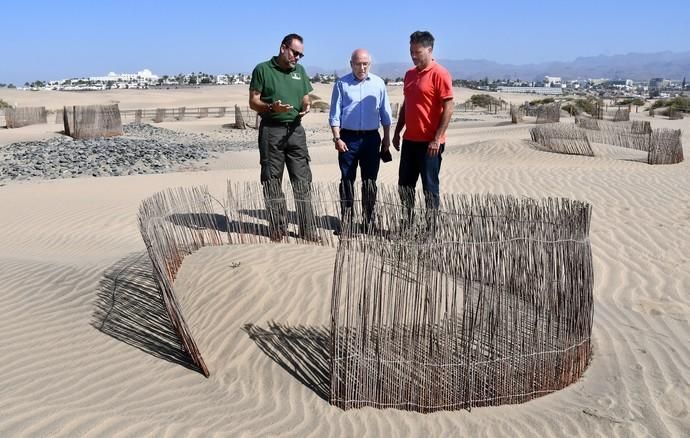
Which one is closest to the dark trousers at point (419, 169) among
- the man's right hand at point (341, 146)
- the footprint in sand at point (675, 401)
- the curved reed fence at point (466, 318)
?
the man's right hand at point (341, 146)

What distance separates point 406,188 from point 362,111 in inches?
36.0

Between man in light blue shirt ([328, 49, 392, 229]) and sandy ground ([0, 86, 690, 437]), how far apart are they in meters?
1.17

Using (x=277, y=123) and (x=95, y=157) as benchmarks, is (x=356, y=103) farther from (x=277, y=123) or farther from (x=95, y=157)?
(x=95, y=157)

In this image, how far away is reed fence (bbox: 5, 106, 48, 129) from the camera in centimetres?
2541

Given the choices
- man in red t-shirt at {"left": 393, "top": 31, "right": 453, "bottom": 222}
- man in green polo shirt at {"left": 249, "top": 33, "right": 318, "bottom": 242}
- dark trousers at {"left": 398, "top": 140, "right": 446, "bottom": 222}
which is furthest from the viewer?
man in green polo shirt at {"left": 249, "top": 33, "right": 318, "bottom": 242}

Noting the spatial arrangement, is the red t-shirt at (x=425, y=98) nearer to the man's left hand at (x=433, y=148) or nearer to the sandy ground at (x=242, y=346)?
the man's left hand at (x=433, y=148)

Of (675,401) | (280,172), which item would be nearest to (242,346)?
(675,401)

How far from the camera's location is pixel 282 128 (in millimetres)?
6289

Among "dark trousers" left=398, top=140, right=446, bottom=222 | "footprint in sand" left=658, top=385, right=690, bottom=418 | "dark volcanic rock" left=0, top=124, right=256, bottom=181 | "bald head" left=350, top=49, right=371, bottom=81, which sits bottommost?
"footprint in sand" left=658, top=385, right=690, bottom=418

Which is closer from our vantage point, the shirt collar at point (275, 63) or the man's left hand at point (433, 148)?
the man's left hand at point (433, 148)

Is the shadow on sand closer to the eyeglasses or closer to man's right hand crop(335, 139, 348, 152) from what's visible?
man's right hand crop(335, 139, 348, 152)

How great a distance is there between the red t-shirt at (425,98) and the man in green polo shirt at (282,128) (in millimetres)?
1060

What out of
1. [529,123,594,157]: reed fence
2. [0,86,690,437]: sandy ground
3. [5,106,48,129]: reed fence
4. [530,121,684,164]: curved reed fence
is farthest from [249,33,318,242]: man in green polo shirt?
[5,106,48,129]: reed fence

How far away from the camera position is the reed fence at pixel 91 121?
2014cm
